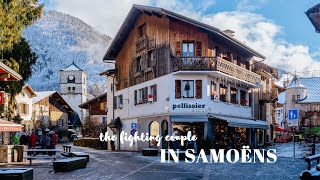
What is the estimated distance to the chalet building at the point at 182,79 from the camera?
34.7m

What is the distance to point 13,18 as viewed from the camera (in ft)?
87.0

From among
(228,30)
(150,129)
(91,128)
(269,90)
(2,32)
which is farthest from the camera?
(91,128)

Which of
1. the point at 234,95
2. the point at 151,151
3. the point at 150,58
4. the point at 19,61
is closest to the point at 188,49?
the point at 150,58

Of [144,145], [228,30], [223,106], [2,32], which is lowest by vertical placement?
[144,145]

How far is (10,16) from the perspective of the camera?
26.0m

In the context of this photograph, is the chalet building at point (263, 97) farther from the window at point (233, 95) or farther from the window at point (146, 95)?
the window at point (146, 95)

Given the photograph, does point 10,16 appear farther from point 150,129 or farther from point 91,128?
point 91,128

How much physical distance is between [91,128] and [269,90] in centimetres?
3030

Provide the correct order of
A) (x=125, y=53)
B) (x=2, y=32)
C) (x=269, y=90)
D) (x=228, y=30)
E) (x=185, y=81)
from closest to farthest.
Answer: (x=2, y=32) < (x=185, y=81) < (x=125, y=53) < (x=228, y=30) < (x=269, y=90)

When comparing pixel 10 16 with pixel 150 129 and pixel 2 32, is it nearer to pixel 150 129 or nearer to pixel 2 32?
pixel 2 32

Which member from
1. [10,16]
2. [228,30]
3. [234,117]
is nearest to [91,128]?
[228,30]

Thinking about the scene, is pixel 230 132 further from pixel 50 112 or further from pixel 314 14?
pixel 50 112

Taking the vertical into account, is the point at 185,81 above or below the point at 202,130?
above

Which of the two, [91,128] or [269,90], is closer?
[269,90]
